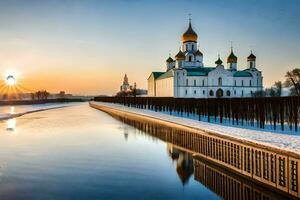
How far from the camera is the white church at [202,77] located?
8844 cm

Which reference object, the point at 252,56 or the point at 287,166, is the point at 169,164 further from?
the point at 252,56

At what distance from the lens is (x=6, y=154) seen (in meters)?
17.6

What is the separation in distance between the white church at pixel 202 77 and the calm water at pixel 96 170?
66679 millimetres

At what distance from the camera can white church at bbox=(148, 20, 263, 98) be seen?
290 ft

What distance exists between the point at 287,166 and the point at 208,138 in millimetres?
7822

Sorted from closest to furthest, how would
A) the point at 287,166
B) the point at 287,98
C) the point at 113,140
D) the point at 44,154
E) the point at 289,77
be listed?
the point at 287,166 < the point at 44,154 < the point at 287,98 < the point at 113,140 < the point at 289,77

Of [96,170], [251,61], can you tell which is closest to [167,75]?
[251,61]

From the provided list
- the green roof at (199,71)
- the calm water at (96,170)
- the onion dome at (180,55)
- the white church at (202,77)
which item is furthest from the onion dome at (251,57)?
the calm water at (96,170)

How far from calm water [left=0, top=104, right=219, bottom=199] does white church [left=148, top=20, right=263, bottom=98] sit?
219 feet

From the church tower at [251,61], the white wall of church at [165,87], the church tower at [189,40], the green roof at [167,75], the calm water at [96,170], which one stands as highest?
the church tower at [189,40]

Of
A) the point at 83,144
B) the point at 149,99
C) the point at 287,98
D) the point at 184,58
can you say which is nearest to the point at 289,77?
the point at 184,58

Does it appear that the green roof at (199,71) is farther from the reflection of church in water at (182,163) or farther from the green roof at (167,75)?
the reflection of church in water at (182,163)

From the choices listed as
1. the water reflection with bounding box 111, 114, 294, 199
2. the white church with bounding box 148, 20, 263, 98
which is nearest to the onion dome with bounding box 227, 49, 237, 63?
the white church with bounding box 148, 20, 263, 98

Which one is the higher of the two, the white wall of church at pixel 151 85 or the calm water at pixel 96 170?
the white wall of church at pixel 151 85
